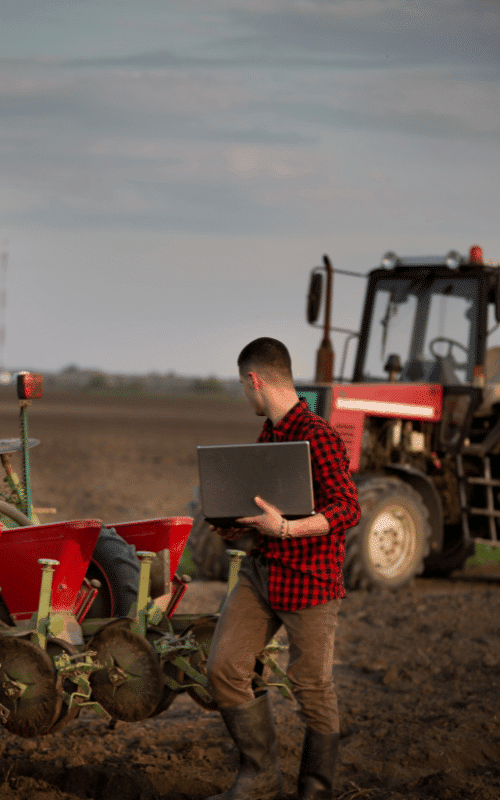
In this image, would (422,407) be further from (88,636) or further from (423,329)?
(88,636)

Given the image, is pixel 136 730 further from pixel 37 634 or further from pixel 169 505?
pixel 169 505

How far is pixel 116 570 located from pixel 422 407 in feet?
16.9

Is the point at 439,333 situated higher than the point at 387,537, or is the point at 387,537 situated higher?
the point at 439,333

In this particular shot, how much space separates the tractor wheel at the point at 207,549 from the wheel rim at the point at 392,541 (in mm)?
1100

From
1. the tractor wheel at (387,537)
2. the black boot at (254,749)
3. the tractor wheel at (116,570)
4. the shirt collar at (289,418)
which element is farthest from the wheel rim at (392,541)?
the shirt collar at (289,418)

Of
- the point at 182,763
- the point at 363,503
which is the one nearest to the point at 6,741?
the point at 182,763

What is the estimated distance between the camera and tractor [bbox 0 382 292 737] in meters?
4.03

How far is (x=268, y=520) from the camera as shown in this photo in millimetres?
3426

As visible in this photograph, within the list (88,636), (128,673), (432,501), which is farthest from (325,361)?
(128,673)

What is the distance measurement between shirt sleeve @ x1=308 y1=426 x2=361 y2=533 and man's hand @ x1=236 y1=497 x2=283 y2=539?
6.1 inches

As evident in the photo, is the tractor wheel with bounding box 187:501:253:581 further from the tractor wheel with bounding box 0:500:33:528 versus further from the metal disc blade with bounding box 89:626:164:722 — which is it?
the metal disc blade with bounding box 89:626:164:722

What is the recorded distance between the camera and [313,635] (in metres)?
3.59

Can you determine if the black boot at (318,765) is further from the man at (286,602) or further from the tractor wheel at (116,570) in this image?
the tractor wheel at (116,570)

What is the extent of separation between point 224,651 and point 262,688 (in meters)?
0.40
